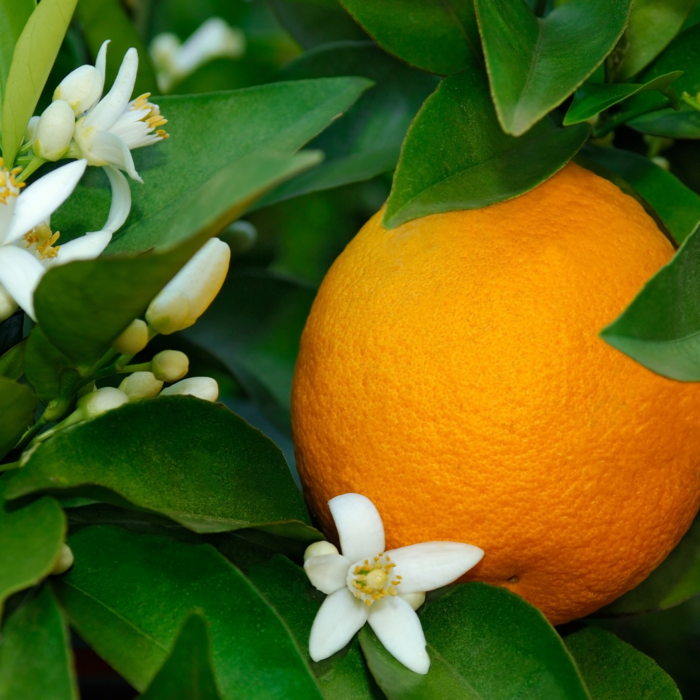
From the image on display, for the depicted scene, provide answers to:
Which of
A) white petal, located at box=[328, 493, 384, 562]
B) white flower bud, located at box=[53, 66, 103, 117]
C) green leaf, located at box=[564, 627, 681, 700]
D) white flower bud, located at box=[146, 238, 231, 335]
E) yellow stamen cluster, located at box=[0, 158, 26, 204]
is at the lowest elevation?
green leaf, located at box=[564, 627, 681, 700]

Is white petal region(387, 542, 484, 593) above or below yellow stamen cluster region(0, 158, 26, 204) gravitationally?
below

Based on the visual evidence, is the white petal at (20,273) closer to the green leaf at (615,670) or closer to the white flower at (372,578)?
the white flower at (372,578)

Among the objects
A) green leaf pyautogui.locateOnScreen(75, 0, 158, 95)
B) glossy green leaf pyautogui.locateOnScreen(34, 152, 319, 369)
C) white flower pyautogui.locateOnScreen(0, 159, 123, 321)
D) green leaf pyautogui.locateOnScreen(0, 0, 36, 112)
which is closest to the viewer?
glossy green leaf pyautogui.locateOnScreen(34, 152, 319, 369)

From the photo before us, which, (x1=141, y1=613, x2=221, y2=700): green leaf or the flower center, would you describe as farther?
the flower center

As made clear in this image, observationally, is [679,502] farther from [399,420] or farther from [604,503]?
[399,420]

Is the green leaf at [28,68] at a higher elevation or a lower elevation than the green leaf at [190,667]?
higher

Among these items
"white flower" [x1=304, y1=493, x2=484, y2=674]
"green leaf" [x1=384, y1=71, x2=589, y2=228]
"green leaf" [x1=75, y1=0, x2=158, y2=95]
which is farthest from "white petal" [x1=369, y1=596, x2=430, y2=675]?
"green leaf" [x1=75, y1=0, x2=158, y2=95]

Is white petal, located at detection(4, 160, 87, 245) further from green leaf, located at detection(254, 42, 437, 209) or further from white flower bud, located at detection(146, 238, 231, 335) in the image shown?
green leaf, located at detection(254, 42, 437, 209)

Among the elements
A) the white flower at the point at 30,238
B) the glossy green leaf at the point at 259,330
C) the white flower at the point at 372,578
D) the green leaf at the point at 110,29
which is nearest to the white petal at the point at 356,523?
the white flower at the point at 372,578
